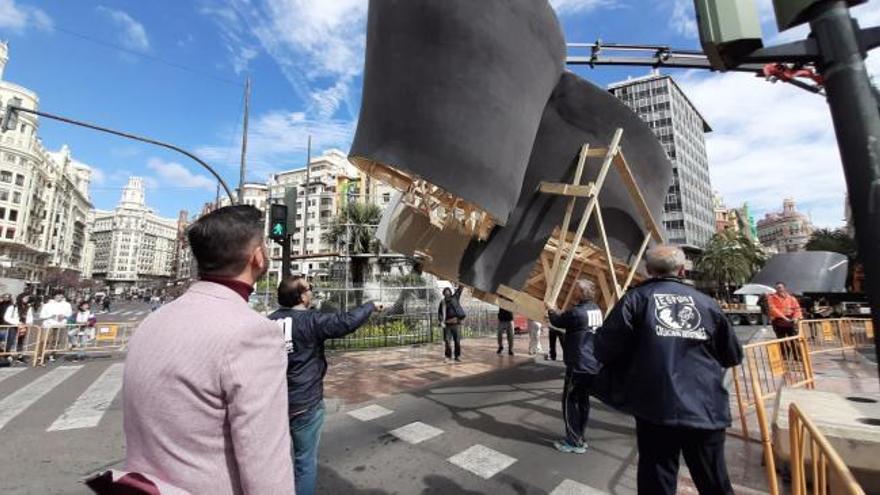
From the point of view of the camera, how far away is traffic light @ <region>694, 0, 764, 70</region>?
1906mm

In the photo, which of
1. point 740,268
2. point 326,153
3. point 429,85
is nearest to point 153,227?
point 326,153

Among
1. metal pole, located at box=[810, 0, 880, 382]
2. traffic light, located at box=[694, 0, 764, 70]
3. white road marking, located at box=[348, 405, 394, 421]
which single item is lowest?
white road marking, located at box=[348, 405, 394, 421]

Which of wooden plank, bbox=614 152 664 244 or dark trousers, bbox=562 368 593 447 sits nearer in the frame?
dark trousers, bbox=562 368 593 447

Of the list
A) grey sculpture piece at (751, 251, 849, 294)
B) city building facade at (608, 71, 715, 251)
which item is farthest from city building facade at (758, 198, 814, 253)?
grey sculpture piece at (751, 251, 849, 294)

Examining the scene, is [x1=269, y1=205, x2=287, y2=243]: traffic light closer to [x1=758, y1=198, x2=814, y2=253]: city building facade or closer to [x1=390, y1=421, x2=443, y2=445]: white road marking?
[x1=390, y1=421, x2=443, y2=445]: white road marking

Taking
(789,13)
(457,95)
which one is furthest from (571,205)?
(789,13)

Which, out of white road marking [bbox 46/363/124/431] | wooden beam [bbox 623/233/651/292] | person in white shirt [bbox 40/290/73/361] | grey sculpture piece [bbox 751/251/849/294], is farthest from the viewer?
grey sculpture piece [bbox 751/251/849/294]

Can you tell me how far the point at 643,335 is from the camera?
2885mm

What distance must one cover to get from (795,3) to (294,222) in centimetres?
751

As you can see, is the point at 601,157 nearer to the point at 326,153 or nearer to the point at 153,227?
the point at 326,153

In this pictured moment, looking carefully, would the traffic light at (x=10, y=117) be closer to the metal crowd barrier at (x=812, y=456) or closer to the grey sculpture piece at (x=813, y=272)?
the metal crowd barrier at (x=812, y=456)

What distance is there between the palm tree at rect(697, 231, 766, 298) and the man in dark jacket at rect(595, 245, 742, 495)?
5613cm

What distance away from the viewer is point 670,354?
9.12 ft

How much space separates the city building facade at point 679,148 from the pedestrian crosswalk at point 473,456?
67.4 meters
